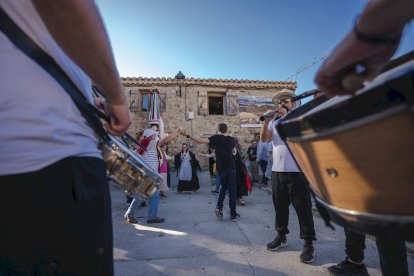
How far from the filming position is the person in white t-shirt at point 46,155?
717mm

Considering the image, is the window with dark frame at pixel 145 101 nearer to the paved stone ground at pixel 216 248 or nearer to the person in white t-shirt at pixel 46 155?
the paved stone ground at pixel 216 248

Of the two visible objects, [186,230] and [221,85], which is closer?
[186,230]

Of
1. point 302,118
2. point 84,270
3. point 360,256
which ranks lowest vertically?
point 360,256

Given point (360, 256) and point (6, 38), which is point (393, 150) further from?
point (360, 256)

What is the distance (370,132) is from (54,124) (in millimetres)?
875

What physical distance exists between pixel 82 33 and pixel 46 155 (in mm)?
361

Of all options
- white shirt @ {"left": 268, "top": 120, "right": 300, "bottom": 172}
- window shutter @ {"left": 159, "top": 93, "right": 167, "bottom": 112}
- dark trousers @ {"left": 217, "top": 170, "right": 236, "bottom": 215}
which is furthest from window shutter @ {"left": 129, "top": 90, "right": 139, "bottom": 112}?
white shirt @ {"left": 268, "top": 120, "right": 300, "bottom": 172}

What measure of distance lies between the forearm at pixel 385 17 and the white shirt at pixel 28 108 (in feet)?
3.02

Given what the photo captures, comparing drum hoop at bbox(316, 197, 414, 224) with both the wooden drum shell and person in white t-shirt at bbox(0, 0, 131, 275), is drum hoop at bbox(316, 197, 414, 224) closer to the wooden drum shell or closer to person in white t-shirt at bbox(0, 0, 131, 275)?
the wooden drum shell

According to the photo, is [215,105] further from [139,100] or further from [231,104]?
[139,100]

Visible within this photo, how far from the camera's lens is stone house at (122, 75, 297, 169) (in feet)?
48.5

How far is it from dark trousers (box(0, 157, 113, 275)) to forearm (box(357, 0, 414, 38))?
936 mm

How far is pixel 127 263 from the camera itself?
296 cm

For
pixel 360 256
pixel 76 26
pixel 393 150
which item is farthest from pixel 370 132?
pixel 360 256
